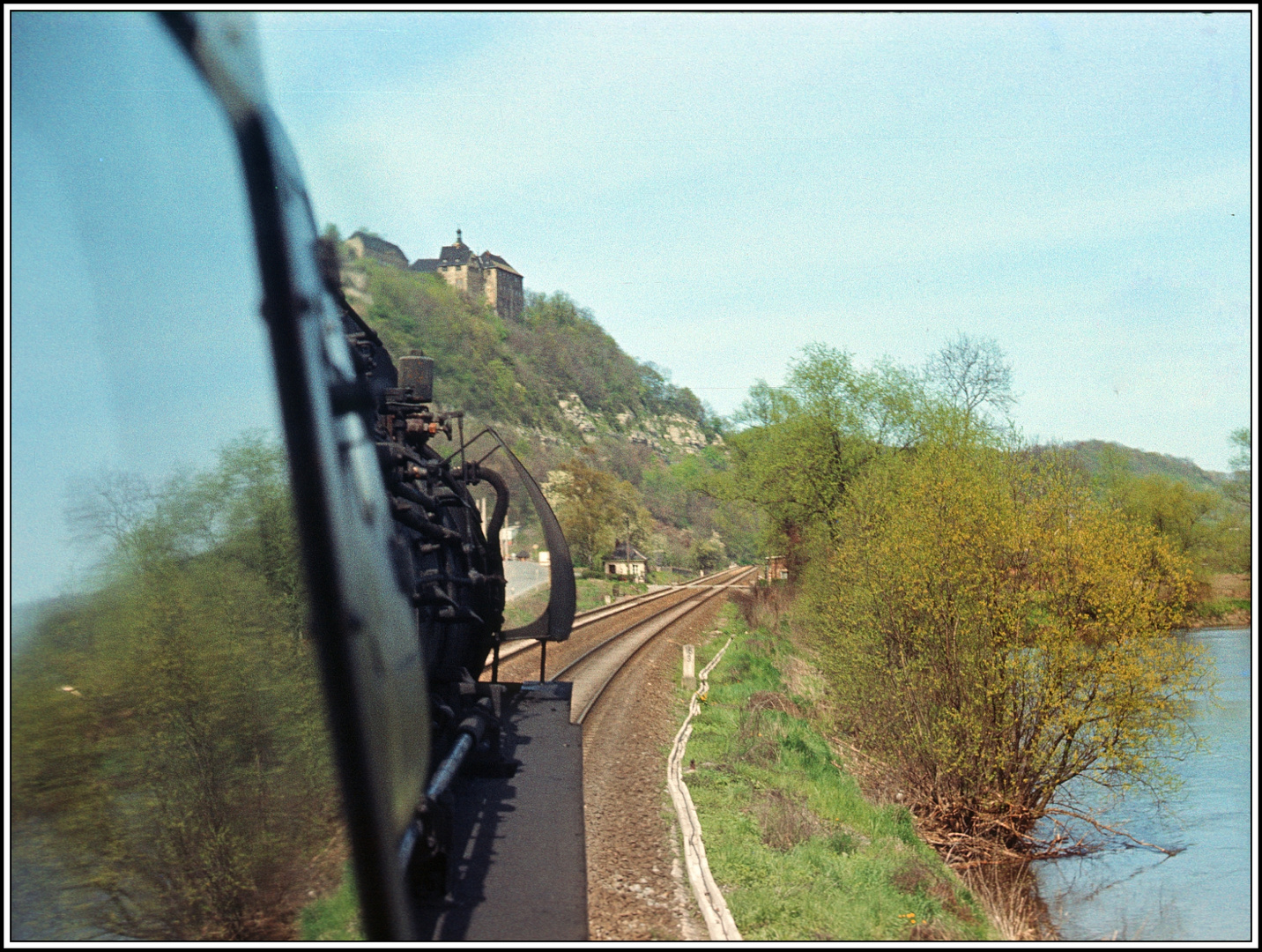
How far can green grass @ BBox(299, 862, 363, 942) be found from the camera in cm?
233

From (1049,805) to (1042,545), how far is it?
4.67m

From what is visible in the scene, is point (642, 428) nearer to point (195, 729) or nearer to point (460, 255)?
point (460, 255)

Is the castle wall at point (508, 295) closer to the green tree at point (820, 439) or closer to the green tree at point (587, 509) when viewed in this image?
the green tree at point (587, 509)

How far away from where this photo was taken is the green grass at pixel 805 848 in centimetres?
765

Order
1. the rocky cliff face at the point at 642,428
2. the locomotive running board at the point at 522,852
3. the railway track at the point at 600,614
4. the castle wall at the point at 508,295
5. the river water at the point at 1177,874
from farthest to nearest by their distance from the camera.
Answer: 1. the rocky cliff face at the point at 642,428
2. the castle wall at the point at 508,295
3. the railway track at the point at 600,614
4. the river water at the point at 1177,874
5. the locomotive running board at the point at 522,852

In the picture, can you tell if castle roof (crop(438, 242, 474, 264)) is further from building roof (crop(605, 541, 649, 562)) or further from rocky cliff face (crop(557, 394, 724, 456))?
rocky cliff face (crop(557, 394, 724, 456))

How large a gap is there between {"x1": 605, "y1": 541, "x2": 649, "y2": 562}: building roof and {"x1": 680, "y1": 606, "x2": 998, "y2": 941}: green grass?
37.8 meters

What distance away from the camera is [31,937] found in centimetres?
285

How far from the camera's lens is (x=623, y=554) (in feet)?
182

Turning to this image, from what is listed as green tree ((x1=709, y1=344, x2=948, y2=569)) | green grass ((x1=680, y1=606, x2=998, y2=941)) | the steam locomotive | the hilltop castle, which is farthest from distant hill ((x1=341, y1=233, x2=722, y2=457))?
the steam locomotive

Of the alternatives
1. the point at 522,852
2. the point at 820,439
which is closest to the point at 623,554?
the point at 820,439

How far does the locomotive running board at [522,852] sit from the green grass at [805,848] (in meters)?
2.63

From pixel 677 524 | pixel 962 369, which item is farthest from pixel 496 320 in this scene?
pixel 962 369

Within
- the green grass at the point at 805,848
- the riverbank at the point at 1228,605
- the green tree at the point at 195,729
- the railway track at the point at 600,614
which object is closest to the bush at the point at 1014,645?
the green grass at the point at 805,848
